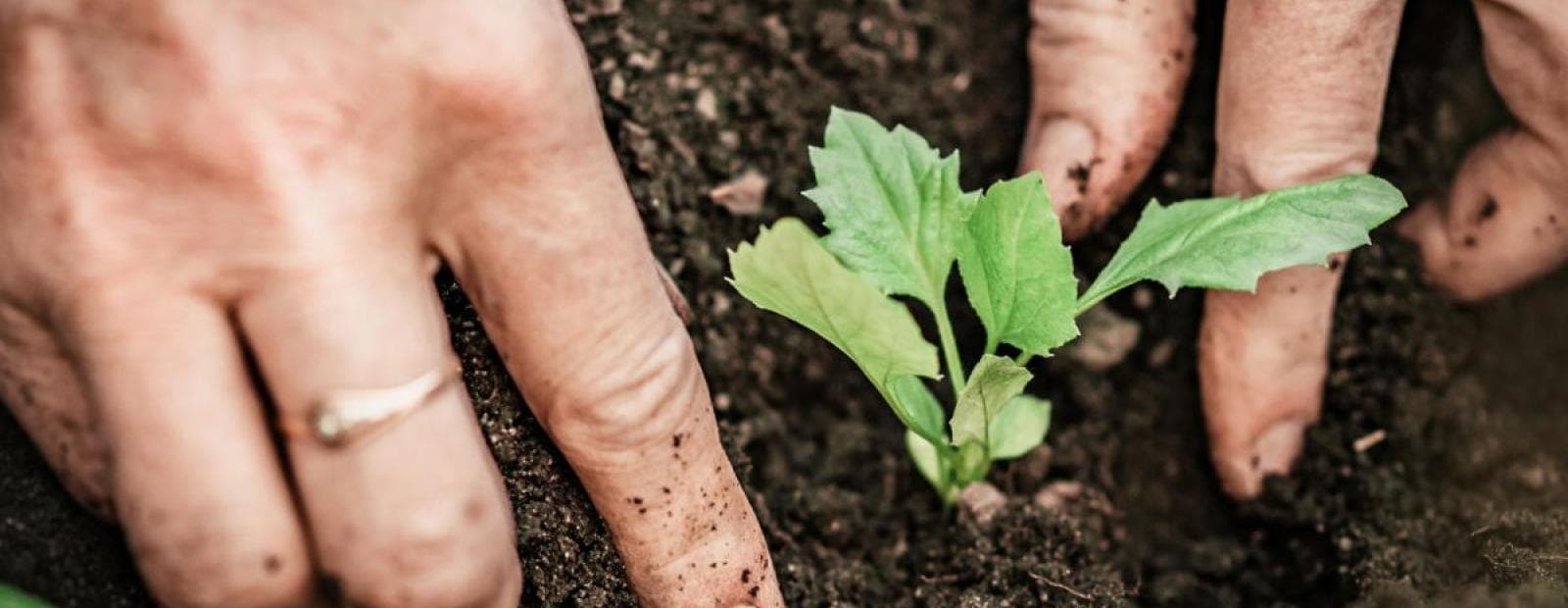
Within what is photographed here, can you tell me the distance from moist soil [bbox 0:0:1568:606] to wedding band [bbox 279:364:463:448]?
55 centimetres

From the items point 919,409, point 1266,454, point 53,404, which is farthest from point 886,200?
point 53,404

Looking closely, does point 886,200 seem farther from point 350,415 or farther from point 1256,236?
point 350,415

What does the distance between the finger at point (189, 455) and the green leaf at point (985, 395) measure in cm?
62

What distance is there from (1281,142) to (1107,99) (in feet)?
0.68

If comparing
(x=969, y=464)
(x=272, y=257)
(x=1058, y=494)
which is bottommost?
(x=1058, y=494)

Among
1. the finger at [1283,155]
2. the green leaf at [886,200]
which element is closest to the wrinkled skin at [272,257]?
the green leaf at [886,200]

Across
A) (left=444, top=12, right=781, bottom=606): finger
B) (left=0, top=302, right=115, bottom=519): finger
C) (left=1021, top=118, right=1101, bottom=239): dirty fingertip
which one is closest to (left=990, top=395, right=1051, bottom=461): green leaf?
(left=1021, top=118, right=1101, bottom=239): dirty fingertip

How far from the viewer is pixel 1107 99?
58.9 inches

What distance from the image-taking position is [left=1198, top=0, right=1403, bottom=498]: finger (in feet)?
4.53

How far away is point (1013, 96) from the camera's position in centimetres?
171

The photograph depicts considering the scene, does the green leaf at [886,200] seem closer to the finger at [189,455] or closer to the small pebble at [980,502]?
the small pebble at [980,502]

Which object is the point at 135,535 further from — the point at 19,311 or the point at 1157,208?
the point at 1157,208

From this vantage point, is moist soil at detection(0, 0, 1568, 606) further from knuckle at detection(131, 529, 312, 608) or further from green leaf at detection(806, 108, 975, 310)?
knuckle at detection(131, 529, 312, 608)

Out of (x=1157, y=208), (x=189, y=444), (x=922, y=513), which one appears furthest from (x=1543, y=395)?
(x=189, y=444)
